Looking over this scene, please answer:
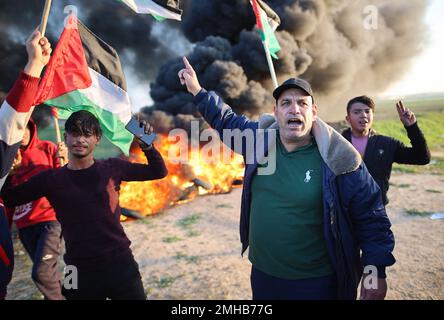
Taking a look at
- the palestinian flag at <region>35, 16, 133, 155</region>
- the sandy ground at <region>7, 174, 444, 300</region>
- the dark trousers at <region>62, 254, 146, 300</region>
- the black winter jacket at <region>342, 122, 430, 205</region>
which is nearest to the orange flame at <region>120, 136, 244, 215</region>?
the sandy ground at <region>7, 174, 444, 300</region>

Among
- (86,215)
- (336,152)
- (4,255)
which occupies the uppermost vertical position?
(336,152)

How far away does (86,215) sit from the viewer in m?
2.56

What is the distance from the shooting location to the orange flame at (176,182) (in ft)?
31.3

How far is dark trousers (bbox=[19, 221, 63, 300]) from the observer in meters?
3.44

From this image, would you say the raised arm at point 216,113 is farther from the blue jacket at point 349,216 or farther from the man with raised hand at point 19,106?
the man with raised hand at point 19,106

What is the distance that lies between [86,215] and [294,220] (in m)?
1.77

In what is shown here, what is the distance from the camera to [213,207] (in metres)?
9.45

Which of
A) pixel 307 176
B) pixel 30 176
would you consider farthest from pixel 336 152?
pixel 30 176

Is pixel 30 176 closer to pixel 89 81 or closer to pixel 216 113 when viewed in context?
pixel 89 81

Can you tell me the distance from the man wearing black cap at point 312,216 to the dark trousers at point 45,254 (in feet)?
8.36

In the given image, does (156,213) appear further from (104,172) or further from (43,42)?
(43,42)

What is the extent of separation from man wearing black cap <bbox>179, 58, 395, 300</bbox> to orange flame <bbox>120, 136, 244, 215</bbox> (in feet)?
24.2

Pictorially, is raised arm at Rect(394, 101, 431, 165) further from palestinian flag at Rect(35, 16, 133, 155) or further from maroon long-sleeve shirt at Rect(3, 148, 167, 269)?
maroon long-sleeve shirt at Rect(3, 148, 167, 269)

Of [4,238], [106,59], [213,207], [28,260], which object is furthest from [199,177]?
[4,238]
